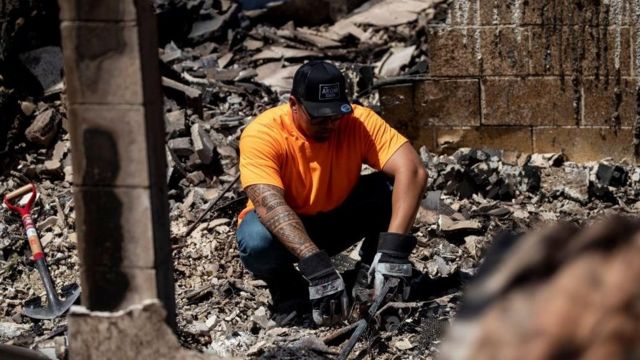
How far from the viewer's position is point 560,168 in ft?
26.7

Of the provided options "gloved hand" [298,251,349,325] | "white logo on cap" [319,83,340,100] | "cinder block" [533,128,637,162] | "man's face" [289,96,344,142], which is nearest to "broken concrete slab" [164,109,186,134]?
"cinder block" [533,128,637,162]

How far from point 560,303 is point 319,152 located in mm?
4071

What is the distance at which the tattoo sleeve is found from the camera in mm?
5473

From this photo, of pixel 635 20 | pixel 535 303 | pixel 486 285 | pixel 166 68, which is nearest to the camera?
pixel 535 303

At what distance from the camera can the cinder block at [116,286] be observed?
4051 millimetres

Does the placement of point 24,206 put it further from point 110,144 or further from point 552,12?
point 552,12

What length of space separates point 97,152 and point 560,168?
497 cm

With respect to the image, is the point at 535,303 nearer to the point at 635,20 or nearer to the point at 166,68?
the point at 635,20

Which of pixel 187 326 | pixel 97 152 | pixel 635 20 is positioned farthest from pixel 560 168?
pixel 97 152

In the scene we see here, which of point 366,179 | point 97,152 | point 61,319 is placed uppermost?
point 97,152

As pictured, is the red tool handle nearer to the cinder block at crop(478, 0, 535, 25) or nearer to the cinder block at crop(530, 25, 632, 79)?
the cinder block at crop(478, 0, 535, 25)

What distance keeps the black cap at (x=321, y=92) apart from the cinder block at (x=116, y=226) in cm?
181

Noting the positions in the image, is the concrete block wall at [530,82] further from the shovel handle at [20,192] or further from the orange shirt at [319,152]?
the shovel handle at [20,192]

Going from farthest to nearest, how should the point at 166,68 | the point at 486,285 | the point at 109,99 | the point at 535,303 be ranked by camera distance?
the point at 166,68
the point at 109,99
the point at 486,285
the point at 535,303
